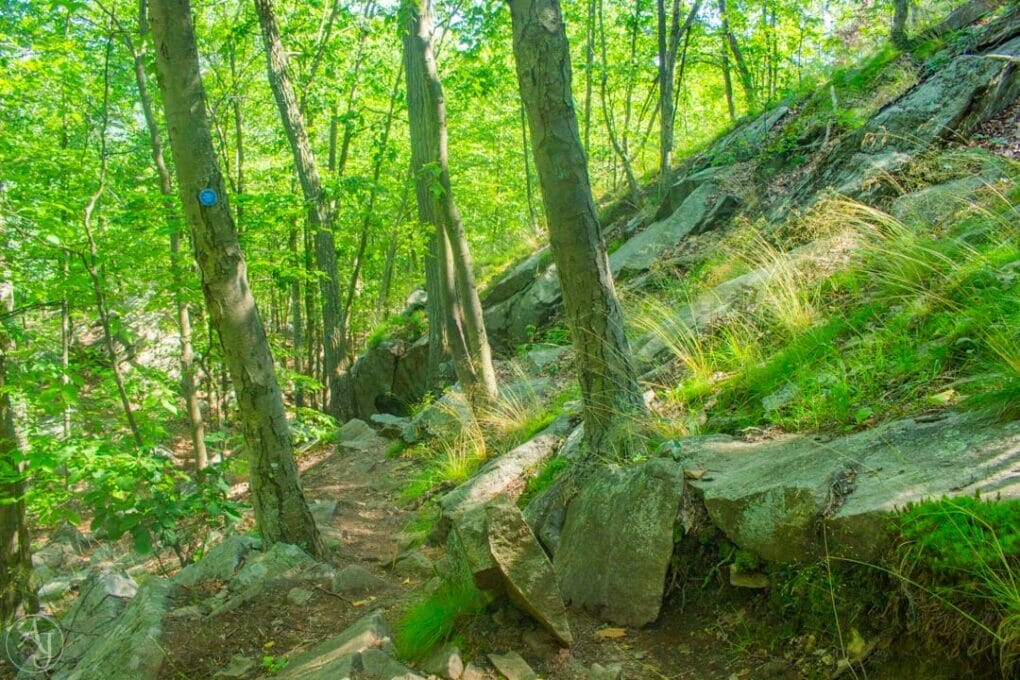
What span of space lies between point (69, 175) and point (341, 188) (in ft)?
12.9

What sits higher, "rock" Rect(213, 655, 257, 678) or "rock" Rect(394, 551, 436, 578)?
"rock" Rect(213, 655, 257, 678)

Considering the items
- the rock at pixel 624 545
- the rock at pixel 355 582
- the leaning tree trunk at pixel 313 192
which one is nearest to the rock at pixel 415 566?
the rock at pixel 355 582

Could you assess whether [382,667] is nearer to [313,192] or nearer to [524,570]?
[524,570]

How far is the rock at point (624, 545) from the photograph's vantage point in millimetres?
3121

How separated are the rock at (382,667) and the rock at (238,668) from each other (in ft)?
2.62

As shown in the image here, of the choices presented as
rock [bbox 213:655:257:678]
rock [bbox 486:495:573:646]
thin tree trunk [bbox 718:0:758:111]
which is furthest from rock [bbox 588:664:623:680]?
thin tree trunk [bbox 718:0:758:111]

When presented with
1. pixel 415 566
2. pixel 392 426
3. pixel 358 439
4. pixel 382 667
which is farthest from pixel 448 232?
pixel 382 667

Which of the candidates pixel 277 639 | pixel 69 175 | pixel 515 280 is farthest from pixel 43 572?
pixel 515 280

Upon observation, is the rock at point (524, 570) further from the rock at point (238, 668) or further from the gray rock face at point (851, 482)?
the rock at point (238, 668)

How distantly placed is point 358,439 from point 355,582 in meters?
5.97

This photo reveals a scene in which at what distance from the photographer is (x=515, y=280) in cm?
1269

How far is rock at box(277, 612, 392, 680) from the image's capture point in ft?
8.73

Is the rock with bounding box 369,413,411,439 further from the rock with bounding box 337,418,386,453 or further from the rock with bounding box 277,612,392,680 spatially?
the rock with bounding box 277,612,392,680

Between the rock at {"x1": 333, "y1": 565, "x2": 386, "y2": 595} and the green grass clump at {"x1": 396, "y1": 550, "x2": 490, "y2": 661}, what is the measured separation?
1.08m
